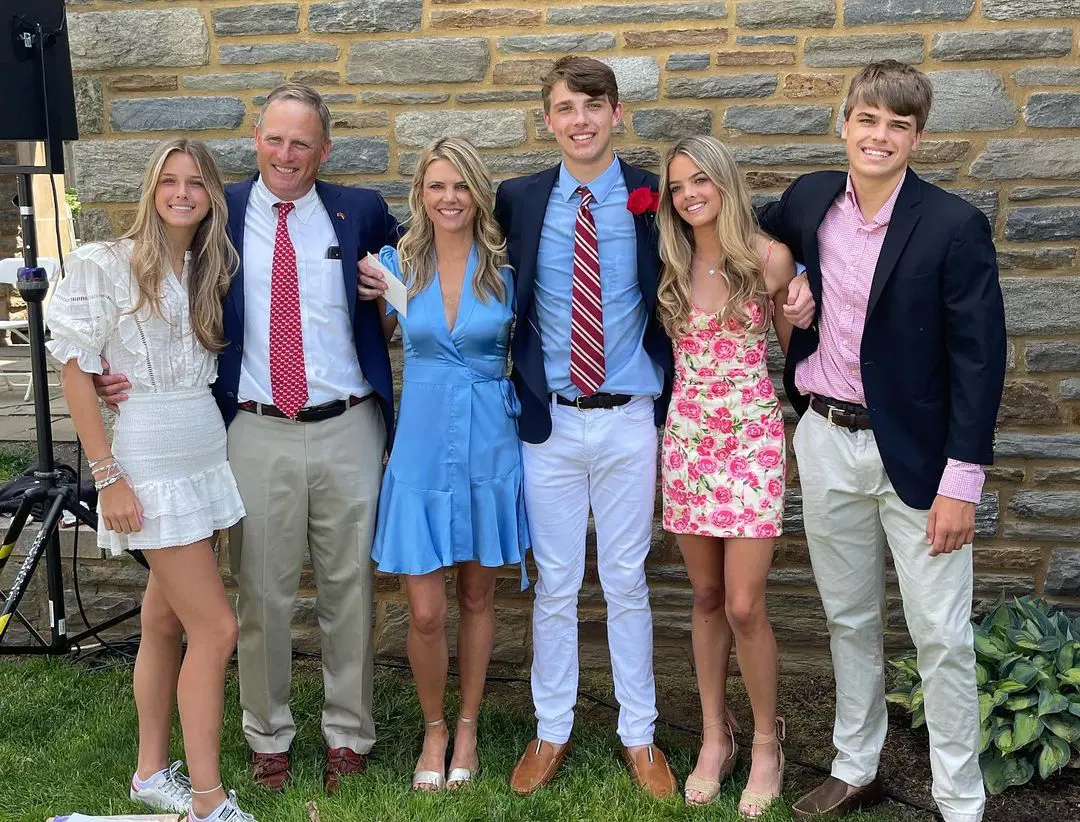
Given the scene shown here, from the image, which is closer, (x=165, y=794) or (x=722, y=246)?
(x=722, y=246)

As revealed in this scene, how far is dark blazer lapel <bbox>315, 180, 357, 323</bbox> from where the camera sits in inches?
116

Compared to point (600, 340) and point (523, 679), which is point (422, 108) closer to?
point (600, 340)

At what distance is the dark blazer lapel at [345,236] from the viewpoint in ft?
9.64

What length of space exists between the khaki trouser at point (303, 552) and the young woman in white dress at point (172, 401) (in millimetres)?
139

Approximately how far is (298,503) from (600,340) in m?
0.99

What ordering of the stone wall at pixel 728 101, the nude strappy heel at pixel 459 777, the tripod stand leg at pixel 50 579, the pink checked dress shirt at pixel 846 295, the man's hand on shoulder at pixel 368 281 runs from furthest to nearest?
the stone wall at pixel 728 101 → the tripod stand leg at pixel 50 579 → the nude strappy heel at pixel 459 777 → the man's hand on shoulder at pixel 368 281 → the pink checked dress shirt at pixel 846 295

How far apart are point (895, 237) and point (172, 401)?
1.89 meters

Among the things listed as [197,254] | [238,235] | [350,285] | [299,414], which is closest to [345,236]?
[350,285]

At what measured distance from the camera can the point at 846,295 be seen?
262cm

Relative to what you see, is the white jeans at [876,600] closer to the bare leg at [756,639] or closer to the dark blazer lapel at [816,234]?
the bare leg at [756,639]

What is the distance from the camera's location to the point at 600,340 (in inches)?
112

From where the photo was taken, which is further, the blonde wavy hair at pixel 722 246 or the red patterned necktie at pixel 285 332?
the red patterned necktie at pixel 285 332

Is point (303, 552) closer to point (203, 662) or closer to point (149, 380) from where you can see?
point (203, 662)

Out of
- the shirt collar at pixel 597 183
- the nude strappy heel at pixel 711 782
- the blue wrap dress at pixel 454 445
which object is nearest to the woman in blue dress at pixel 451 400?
the blue wrap dress at pixel 454 445
